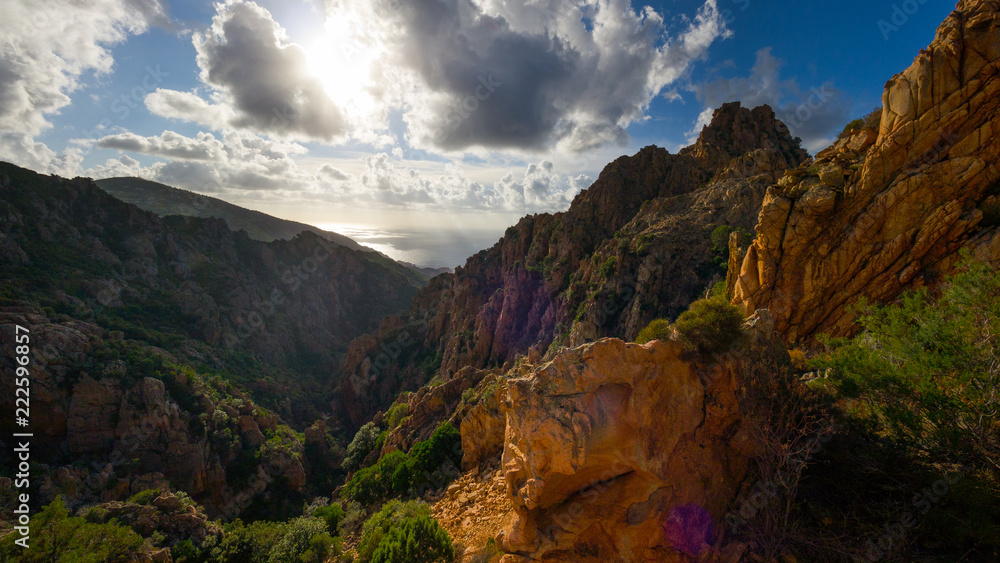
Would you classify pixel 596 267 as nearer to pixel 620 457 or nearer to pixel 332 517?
pixel 332 517

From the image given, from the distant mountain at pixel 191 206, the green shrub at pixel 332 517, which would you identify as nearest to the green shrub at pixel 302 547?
the green shrub at pixel 332 517

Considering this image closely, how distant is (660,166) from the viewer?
63.2m

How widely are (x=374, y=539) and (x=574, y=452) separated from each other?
979 centimetres

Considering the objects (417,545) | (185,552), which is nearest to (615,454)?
(417,545)

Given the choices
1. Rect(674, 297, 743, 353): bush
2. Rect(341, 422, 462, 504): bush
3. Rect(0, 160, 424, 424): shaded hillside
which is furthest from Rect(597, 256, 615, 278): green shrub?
Rect(0, 160, 424, 424): shaded hillside

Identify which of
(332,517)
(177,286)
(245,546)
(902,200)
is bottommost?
(332,517)

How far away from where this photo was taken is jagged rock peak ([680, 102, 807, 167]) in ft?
188

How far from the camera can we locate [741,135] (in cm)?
5966

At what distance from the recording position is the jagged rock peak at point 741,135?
57375mm

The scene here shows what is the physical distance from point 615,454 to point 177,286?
92.4 metres

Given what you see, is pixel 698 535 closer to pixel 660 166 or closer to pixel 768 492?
pixel 768 492

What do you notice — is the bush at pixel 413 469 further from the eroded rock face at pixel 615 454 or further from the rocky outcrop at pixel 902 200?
the rocky outcrop at pixel 902 200

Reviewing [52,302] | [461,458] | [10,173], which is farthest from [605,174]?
[10,173]

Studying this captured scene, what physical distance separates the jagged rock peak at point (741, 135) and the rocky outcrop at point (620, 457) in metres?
60.8
